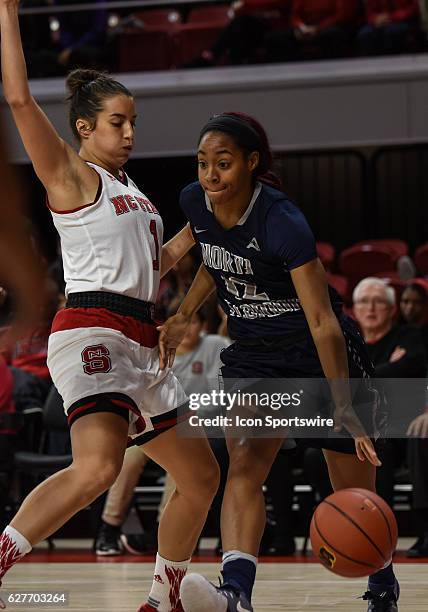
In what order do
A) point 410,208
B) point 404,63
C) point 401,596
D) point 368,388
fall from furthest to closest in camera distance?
1. point 410,208
2. point 404,63
3. point 401,596
4. point 368,388

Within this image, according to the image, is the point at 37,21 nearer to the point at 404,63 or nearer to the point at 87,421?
the point at 404,63

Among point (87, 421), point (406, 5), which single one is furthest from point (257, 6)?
point (87, 421)

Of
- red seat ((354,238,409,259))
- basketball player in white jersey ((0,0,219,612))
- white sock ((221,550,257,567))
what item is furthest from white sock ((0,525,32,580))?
red seat ((354,238,409,259))

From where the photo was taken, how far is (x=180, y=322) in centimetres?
297

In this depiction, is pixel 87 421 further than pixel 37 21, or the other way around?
pixel 37 21

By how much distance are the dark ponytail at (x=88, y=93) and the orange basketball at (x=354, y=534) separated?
131cm

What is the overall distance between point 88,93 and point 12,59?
39cm

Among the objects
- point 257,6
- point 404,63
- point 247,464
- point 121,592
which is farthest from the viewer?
point 257,6

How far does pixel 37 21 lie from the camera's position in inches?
401

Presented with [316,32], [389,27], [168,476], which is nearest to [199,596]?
[168,476]

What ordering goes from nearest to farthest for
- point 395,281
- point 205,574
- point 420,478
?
point 205,574 < point 420,478 < point 395,281

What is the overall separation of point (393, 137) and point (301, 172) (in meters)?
2.33

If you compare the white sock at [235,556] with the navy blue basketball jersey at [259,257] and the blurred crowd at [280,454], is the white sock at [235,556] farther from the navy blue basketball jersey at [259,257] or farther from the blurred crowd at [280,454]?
the blurred crowd at [280,454]

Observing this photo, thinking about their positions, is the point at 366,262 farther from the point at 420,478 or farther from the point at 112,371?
the point at 112,371
